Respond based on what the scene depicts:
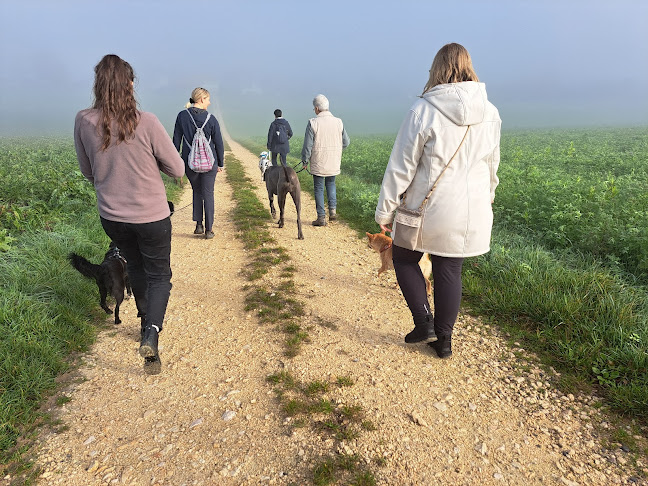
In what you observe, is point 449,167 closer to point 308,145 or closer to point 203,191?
point 308,145

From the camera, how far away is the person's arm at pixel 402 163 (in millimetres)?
2508

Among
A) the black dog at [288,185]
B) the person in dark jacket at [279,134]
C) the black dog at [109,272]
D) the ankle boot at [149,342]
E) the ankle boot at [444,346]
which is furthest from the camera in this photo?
the person in dark jacket at [279,134]

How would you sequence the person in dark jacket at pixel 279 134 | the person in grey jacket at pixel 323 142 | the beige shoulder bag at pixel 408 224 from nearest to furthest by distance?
1. the beige shoulder bag at pixel 408 224
2. the person in grey jacket at pixel 323 142
3. the person in dark jacket at pixel 279 134

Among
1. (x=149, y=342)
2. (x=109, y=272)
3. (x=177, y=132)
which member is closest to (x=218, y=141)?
(x=177, y=132)

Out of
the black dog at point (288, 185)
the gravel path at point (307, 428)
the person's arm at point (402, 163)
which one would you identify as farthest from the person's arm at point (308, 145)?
the person's arm at point (402, 163)

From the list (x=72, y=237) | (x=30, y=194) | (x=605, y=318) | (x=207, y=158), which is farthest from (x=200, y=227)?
(x=605, y=318)

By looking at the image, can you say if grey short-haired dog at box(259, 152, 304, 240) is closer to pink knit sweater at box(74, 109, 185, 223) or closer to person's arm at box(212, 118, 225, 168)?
person's arm at box(212, 118, 225, 168)

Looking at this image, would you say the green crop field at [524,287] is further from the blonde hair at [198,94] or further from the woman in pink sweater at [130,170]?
the blonde hair at [198,94]

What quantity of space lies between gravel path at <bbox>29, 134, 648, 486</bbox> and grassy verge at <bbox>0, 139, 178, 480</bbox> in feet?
0.54

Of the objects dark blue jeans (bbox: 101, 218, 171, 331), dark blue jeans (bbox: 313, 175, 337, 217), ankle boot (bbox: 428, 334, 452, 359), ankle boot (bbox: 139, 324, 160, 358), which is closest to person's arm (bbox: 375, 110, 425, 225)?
ankle boot (bbox: 428, 334, 452, 359)

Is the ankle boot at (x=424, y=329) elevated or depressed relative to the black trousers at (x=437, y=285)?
depressed

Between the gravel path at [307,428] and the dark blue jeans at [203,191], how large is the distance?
2.68m

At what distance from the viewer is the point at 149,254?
113 inches

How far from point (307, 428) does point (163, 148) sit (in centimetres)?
220
